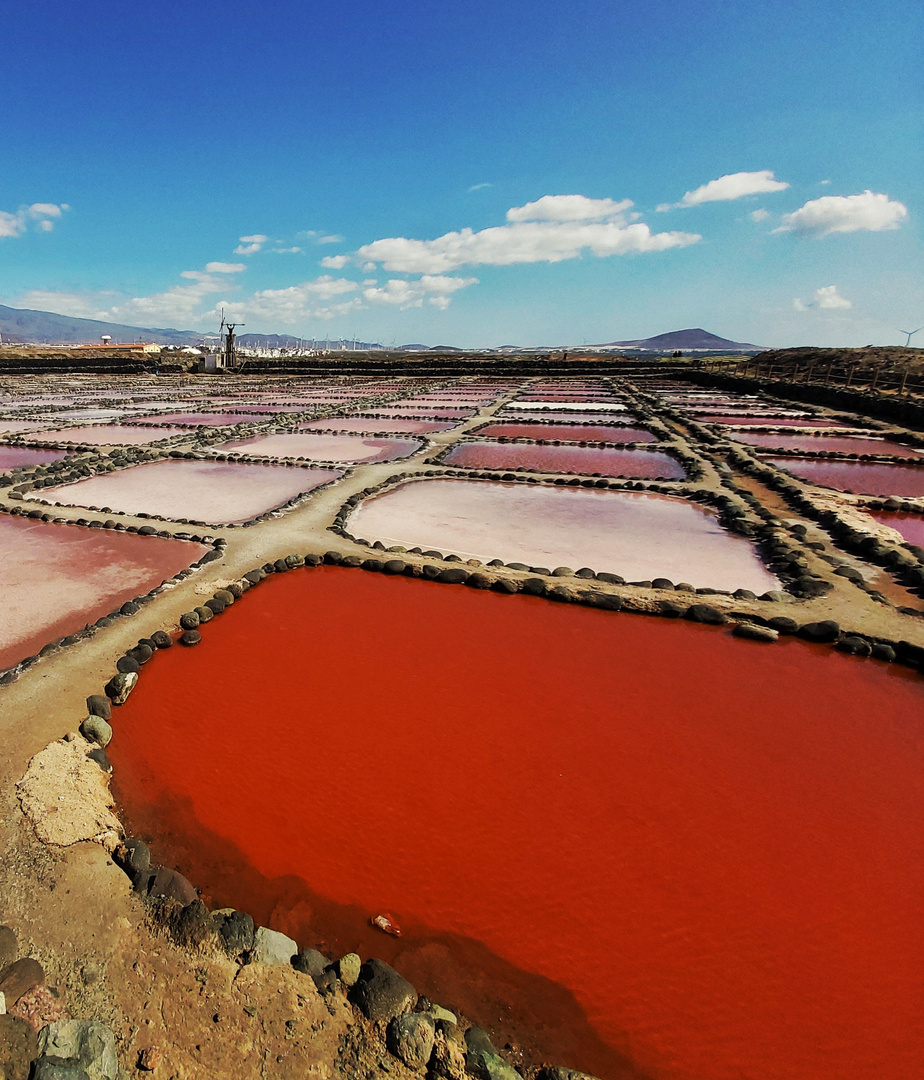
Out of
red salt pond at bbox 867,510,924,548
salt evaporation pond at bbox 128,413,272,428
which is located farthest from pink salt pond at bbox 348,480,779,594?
salt evaporation pond at bbox 128,413,272,428

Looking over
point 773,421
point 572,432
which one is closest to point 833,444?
point 773,421

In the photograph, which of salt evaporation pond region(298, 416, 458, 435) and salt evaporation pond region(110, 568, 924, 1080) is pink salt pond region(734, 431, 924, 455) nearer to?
salt evaporation pond region(298, 416, 458, 435)

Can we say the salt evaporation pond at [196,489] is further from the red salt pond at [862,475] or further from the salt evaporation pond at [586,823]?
the red salt pond at [862,475]

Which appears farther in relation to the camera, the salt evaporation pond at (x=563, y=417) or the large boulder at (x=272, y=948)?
Answer: the salt evaporation pond at (x=563, y=417)

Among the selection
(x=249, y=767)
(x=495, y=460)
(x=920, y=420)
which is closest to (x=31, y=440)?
(x=495, y=460)

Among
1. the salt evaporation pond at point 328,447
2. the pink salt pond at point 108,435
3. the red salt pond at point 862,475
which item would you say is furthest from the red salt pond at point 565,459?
the pink salt pond at point 108,435

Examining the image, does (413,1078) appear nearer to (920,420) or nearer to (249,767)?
(249,767)
